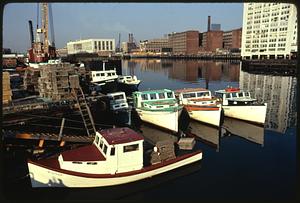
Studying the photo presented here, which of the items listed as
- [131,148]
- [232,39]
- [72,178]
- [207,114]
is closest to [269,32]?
[232,39]

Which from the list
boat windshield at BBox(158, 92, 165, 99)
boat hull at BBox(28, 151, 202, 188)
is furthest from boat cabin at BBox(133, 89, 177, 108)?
boat hull at BBox(28, 151, 202, 188)

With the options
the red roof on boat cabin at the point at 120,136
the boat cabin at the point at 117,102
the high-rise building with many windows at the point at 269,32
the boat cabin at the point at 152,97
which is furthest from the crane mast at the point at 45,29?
the high-rise building with many windows at the point at 269,32

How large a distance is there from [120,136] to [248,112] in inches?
566

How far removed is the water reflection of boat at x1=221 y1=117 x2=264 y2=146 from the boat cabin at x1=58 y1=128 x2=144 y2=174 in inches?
394

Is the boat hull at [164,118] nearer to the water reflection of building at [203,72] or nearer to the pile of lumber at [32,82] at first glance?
the pile of lumber at [32,82]

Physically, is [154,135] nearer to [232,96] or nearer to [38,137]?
[38,137]

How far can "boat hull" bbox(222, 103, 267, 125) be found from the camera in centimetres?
2000

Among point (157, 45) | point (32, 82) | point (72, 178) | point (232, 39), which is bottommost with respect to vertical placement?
point (72, 178)

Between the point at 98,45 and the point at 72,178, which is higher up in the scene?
the point at 98,45

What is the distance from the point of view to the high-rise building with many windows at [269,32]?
69.6 metres

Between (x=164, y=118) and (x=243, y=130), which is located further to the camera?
(x=243, y=130)

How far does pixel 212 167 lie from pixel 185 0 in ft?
34.3

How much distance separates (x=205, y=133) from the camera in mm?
18250

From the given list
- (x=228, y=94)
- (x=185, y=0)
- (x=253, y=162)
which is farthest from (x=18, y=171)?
(x=228, y=94)
